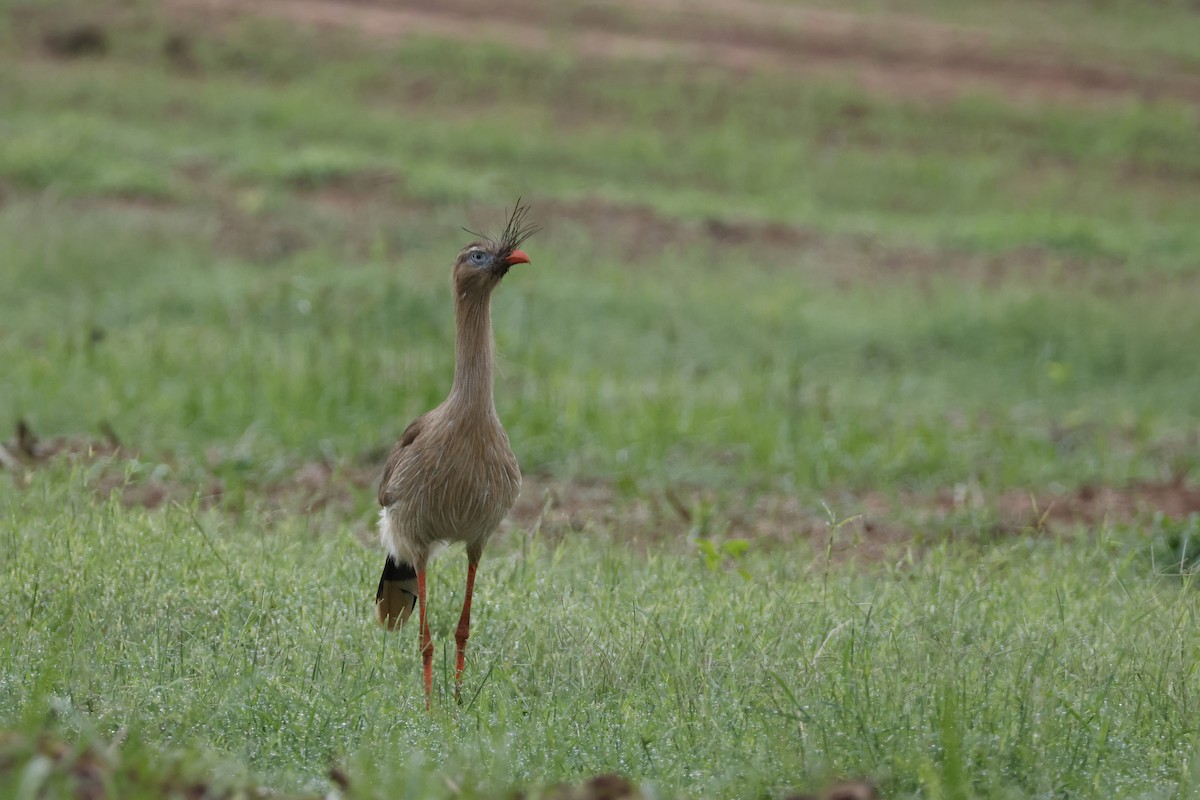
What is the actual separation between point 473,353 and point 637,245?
31.9 feet

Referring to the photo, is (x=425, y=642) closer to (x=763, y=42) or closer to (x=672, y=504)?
(x=672, y=504)

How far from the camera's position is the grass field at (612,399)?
13.3ft

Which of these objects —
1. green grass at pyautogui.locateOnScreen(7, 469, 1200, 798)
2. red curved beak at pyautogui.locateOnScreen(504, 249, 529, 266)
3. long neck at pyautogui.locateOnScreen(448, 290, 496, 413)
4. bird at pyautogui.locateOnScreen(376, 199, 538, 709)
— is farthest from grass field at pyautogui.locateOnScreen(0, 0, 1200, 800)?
red curved beak at pyautogui.locateOnScreen(504, 249, 529, 266)

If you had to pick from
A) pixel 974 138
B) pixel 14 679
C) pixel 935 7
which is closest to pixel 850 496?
pixel 14 679

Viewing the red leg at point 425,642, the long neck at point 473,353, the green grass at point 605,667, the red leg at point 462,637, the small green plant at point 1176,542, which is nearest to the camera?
the green grass at point 605,667

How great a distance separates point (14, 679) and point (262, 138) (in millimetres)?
14364

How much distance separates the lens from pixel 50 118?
17.2 meters

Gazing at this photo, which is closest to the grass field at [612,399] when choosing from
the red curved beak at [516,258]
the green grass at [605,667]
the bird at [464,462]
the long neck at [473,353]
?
the green grass at [605,667]

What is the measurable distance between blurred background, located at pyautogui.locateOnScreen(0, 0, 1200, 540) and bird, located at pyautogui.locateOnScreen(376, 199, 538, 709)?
5.54 ft

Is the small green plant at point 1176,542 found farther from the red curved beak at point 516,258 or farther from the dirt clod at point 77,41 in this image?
the dirt clod at point 77,41

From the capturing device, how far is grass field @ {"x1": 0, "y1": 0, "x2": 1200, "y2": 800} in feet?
13.3

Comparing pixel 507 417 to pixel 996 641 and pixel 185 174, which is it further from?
pixel 185 174

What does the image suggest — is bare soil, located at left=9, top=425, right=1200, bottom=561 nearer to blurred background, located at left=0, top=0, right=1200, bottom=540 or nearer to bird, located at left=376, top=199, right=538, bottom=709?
blurred background, located at left=0, top=0, right=1200, bottom=540

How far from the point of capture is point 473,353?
4848mm
